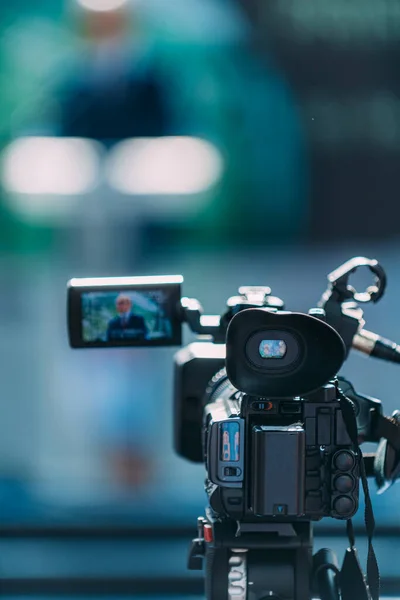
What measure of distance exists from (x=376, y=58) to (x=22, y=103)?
175 centimetres

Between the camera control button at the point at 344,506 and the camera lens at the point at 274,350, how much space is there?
0.20 m

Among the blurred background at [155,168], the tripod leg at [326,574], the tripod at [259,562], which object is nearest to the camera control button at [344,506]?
the tripod at [259,562]

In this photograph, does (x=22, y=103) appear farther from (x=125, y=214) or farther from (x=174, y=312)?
(x=174, y=312)

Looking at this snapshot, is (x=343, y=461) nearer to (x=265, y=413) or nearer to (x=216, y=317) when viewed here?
(x=265, y=413)

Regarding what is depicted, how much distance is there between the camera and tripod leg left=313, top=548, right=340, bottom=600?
1296 millimetres

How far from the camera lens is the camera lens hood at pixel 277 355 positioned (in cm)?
112

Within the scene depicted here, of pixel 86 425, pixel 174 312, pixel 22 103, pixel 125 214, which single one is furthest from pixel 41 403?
pixel 174 312

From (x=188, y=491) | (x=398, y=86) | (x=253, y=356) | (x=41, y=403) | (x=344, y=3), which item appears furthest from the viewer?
(x=398, y=86)

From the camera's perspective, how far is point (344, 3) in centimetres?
365

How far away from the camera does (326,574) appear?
51.8 inches

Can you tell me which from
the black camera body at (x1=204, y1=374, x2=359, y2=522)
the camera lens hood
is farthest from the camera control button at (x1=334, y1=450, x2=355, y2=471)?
the camera lens hood

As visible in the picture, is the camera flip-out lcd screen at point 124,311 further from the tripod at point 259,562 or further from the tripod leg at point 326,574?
the tripod leg at point 326,574

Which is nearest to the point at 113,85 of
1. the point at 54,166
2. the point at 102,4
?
the point at 102,4

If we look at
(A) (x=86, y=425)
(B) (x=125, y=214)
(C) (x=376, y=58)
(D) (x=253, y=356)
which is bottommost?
(A) (x=86, y=425)
